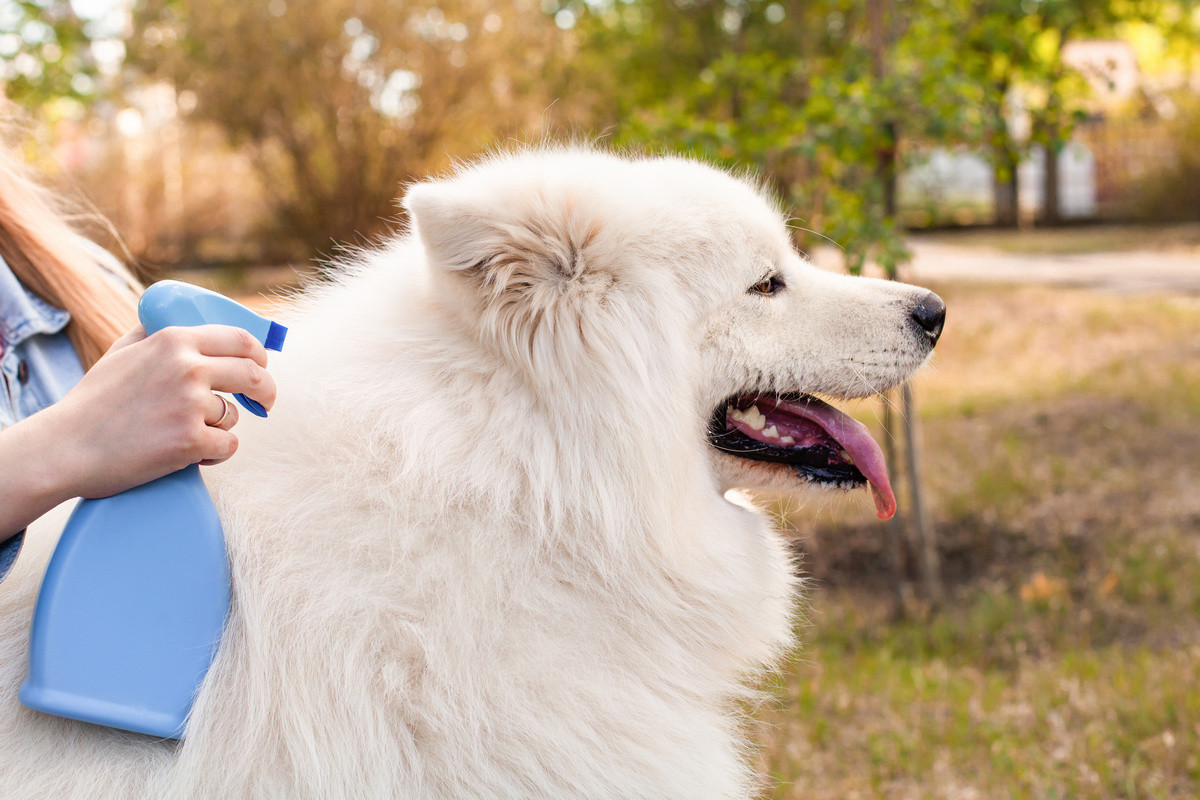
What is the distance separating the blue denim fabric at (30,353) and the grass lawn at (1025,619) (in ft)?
5.90

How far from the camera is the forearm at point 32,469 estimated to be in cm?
136

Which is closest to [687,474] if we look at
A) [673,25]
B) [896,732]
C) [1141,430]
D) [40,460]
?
[40,460]

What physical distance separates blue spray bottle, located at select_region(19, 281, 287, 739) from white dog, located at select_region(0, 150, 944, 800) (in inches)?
2.4

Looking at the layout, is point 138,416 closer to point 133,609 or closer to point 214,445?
point 214,445

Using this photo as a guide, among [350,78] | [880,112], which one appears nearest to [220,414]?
[880,112]

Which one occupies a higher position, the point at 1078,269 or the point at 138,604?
the point at 138,604

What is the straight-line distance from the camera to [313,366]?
5.65 feet

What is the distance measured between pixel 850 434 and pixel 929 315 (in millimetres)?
327

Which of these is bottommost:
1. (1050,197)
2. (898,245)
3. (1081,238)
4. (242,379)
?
(1081,238)

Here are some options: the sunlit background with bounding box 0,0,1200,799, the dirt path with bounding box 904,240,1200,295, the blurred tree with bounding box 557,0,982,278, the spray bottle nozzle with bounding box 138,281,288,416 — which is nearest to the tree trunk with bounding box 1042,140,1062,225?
the sunlit background with bounding box 0,0,1200,799

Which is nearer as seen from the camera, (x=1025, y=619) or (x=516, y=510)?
(x=516, y=510)

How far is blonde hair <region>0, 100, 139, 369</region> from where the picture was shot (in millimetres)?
2002

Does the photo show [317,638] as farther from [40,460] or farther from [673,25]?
[673,25]

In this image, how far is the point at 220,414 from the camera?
4.59 feet
